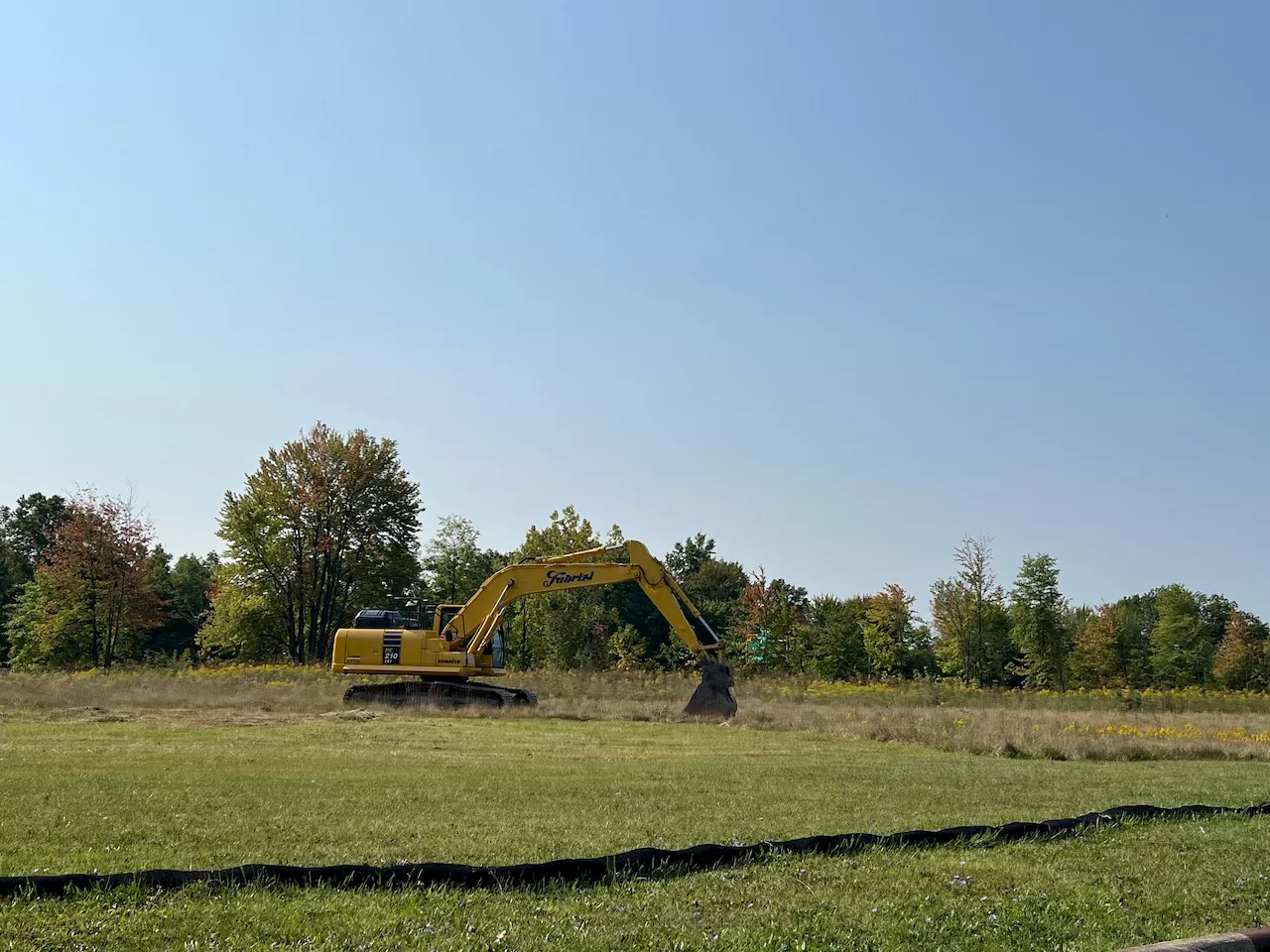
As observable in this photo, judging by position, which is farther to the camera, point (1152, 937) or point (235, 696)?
point (235, 696)

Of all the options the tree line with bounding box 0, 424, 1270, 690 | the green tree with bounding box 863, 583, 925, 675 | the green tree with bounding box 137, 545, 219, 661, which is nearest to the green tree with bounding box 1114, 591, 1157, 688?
the tree line with bounding box 0, 424, 1270, 690

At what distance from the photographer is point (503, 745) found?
1741cm

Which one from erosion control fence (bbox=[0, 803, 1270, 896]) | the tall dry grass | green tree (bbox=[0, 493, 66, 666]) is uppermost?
green tree (bbox=[0, 493, 66, 666])

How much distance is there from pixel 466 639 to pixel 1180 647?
56249 millimetres

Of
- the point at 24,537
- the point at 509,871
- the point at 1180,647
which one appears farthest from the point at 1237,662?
the point at 24,537

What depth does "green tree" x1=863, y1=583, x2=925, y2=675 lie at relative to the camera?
173 feet

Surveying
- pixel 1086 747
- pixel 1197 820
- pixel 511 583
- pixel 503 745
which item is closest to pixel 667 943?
pixel 1197 820

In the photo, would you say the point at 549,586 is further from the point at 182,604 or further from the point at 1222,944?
the point at 182,604

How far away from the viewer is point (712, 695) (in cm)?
2636

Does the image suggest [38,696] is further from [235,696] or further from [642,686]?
[642,686]

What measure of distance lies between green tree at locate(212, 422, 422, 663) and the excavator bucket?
3763 centimetres

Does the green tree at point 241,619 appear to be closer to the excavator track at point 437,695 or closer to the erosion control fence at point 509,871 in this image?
the excavator track at point 437,695

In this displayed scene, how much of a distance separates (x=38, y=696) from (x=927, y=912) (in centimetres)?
2725

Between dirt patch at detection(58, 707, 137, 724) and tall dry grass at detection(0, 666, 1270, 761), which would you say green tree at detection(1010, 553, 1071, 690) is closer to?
tall dry grass at detection(0, 666, 1270, 761)
